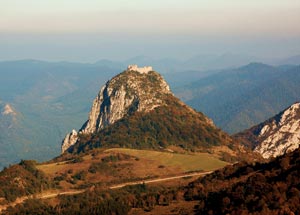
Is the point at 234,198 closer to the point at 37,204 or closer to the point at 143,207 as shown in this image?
the point at 143,207

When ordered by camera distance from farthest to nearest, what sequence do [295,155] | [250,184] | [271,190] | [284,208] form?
[295,155] → [250,184] → [271,190] → [284,208]

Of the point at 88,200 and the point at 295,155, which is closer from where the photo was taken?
the point at 295,155

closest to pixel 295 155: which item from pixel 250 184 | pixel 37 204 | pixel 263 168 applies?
pixel 263 168

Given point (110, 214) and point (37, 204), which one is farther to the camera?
point (37, 204)

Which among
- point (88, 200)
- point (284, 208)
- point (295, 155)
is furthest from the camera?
point (88, 200)

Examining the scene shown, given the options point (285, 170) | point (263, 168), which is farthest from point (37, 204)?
point (285, 170)

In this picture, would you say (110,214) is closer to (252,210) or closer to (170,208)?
(170,208)

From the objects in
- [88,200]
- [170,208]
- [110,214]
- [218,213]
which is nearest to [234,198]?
[218,213]

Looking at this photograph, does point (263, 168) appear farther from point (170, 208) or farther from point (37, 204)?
point (37, 204)

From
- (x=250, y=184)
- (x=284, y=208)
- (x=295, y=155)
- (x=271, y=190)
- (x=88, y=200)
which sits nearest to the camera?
(x=284, y=208)
